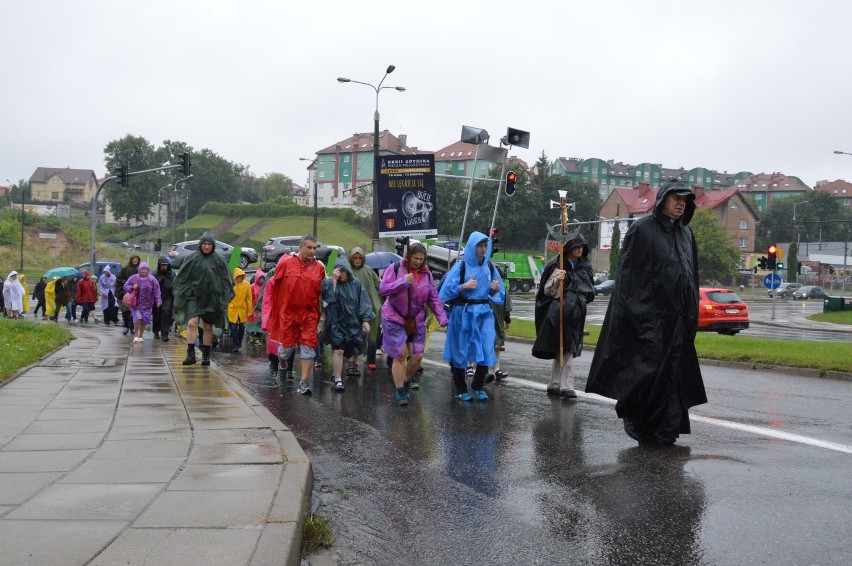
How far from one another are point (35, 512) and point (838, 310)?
143 feet

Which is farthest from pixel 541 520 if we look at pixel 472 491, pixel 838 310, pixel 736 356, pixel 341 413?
pixel 838 310

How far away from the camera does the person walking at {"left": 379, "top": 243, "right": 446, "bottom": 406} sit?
9.27m

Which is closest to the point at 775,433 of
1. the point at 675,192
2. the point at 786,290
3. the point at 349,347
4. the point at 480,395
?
the point at 675,192

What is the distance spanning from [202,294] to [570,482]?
7.82 m

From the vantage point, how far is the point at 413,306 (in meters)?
9.30

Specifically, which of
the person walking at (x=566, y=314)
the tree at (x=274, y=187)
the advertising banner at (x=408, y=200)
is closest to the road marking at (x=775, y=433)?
the person walking at (x=566, y=314)

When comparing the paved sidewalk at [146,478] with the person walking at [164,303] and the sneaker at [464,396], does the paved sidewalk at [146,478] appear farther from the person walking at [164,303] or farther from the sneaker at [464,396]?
the person walking at [164,303]

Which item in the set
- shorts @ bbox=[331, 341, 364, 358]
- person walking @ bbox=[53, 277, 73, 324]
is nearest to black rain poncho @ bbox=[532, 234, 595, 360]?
shorts @ bbox=[331, 341, 364, 358]

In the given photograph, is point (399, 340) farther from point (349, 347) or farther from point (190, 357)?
point (190, 357)

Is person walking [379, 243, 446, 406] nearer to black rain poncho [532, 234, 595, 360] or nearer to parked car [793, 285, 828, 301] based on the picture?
black rain poncho [532, 234, 595, 360]

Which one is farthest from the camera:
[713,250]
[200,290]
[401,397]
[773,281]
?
[713,250]

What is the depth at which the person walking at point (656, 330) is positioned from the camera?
22.2ft

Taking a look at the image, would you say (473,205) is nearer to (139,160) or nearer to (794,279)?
(794,279)

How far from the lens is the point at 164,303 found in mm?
18234
